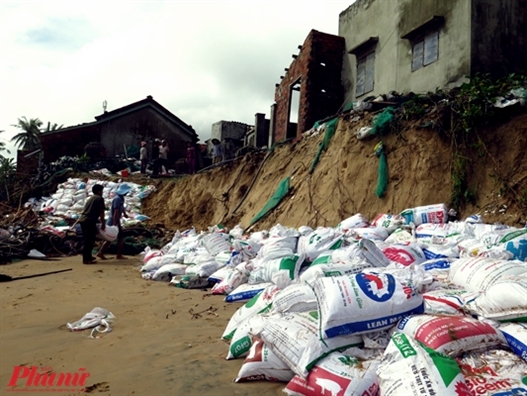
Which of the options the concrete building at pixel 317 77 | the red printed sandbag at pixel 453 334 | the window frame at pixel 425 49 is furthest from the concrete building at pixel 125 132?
Answer: the red printed sandbag at pixel 453 334

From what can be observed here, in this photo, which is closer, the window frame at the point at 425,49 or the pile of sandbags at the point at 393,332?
the pile of sandbags at the point at 393,332

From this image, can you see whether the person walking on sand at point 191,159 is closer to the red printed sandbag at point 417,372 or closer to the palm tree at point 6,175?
the palm tree at point 6,175

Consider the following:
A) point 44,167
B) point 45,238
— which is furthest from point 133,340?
point 44,167

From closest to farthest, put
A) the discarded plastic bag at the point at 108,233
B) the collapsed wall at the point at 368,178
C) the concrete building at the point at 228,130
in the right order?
the collapsed wall at the point at 368,178, the discarded plastic bag at the point at 108,233, the concrete building at the point at 228,130

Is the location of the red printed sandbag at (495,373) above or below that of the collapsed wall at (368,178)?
below

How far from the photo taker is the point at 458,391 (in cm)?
147

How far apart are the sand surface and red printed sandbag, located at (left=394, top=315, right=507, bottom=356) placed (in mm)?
697

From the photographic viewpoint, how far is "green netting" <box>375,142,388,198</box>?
6.21m

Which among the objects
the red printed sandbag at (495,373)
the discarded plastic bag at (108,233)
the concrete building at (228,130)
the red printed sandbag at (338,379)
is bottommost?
the red printed sandbag at (338,379)

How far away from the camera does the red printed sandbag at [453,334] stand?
1.76 m

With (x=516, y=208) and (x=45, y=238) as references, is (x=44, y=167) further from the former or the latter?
(x=516, y=208)

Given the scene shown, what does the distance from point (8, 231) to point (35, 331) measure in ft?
18.9

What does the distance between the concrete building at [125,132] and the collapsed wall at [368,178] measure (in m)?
11.0

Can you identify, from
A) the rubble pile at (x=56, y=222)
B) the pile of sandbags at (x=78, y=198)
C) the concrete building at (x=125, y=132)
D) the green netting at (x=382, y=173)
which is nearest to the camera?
the green netting at (x=382, y=173)
